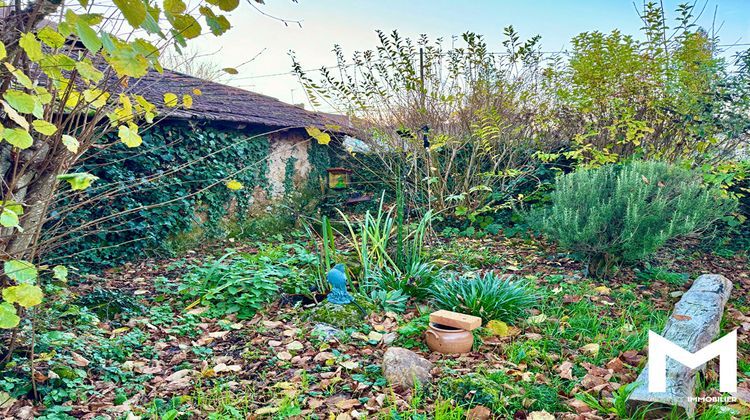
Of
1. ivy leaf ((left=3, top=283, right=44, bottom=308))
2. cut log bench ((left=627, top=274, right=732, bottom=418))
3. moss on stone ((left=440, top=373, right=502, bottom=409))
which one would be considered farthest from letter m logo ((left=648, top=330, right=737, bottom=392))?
ivy leaf ((left=3, top=283, right=44, bottom=308))

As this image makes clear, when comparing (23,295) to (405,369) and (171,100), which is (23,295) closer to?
(171,100)

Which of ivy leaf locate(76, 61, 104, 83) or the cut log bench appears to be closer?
ivy leaf locate(76, 61, 104, 83)

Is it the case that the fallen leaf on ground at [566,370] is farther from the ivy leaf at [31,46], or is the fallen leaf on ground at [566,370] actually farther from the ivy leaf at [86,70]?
the ivy leaf at [31,46]

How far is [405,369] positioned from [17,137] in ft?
6.73

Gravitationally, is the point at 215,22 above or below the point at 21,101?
above

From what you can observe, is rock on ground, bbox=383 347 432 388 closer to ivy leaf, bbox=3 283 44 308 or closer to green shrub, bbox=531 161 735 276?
ivy leaf, bbox=3 283 44 308

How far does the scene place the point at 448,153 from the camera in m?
7.18

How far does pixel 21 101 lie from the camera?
1.50 metres

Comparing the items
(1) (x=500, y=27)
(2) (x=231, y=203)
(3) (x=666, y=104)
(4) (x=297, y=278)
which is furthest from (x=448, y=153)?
(4) (x=297, y=278)

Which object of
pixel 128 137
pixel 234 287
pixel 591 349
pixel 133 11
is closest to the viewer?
pixel 133 11

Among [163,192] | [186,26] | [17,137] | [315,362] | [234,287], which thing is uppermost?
[186,26]

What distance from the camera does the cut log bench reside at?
6.82ft

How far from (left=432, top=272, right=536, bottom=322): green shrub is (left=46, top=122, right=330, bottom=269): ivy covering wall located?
259 centimetres

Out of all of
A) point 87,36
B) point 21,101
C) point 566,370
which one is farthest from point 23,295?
point 566,370
